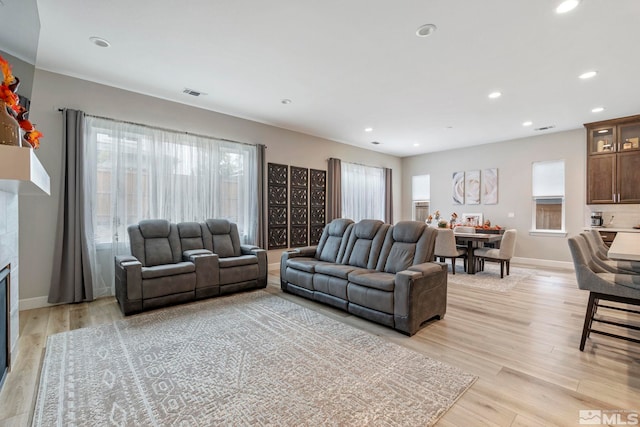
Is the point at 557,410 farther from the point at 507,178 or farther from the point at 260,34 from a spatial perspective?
the point at 507,178

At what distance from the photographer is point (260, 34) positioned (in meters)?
2.94

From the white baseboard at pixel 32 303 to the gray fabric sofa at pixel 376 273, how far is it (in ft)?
9.83

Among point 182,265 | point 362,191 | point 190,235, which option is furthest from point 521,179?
point 182,265

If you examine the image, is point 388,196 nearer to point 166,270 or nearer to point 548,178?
point 548,178

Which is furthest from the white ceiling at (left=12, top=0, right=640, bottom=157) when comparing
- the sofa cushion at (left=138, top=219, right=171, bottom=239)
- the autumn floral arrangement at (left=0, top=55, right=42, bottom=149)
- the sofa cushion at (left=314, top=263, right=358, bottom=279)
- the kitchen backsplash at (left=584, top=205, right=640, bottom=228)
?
the sofa cushion at (left=314, top=263, right=358, bottom=279)

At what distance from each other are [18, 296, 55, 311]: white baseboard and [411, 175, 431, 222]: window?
27.2 feet

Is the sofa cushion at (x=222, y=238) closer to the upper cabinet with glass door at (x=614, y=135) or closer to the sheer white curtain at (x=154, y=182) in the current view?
the sheer white curtain at (x=154, y=182)

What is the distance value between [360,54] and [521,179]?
5.68 meters

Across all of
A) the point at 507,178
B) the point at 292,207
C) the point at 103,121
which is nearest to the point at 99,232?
the point at 103,121

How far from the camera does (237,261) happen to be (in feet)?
14.4

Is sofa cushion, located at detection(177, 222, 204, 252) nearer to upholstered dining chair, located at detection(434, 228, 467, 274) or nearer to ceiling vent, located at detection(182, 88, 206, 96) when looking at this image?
ceiling vent, located at detection(182, 88, 206, 96)

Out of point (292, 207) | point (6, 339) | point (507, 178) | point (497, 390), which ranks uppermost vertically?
point (507, 178)

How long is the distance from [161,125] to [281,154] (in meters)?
2.28

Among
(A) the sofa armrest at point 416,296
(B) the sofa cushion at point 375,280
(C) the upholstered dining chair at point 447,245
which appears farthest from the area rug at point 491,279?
(B) the sofa cushion at point 375,280
